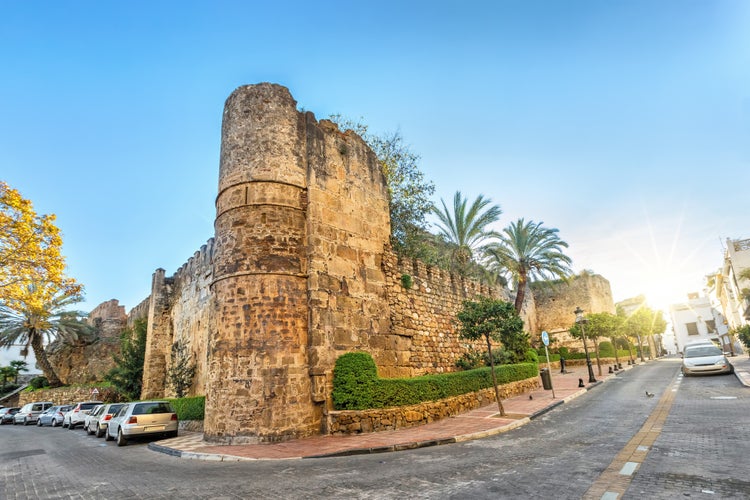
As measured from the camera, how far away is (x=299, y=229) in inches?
496

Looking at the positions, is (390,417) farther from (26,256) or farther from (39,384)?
(39,384)

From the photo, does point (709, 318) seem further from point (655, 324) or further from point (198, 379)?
point (198, 379)

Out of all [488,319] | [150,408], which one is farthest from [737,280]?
[150,408]

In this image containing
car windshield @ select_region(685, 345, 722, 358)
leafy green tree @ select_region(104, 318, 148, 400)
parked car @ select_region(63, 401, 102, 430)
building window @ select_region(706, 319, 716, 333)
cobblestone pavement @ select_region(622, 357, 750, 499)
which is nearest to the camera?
cobblestone pavement @ select_region(622, 357, 750, 499)

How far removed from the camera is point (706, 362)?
18000mm

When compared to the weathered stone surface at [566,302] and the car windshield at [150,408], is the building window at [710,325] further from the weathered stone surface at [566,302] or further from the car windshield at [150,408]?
the car windshield at [150,408]

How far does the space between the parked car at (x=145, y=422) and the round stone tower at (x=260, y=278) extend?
354 cm

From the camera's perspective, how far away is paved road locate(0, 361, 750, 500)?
5164 millimetres

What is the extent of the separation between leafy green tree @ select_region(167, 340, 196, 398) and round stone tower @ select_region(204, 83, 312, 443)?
966 cm

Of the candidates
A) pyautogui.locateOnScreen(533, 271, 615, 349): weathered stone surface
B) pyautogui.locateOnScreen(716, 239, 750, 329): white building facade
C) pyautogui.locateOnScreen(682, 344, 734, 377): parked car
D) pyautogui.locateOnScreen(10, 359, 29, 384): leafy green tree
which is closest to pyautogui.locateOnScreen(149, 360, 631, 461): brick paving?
pyautogui.locateOnScreen(682, 344, 734, 377): parked car

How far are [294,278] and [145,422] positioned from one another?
7144 millimetres

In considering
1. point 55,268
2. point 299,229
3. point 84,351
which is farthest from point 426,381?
point 84,351

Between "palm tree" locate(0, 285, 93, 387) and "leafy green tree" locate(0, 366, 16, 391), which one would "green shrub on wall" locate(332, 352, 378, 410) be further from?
"leafy green tree" locate(0, 366, 16, 391)

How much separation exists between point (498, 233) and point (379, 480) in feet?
68.1
